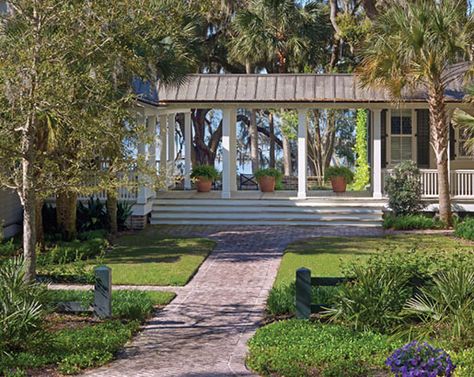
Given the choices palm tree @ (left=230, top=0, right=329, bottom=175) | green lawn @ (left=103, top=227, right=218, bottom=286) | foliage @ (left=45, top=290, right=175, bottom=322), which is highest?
palm tree @ (left=230, top=0, right=329, bottom=175)

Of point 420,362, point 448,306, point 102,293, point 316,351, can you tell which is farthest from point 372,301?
point 102,293

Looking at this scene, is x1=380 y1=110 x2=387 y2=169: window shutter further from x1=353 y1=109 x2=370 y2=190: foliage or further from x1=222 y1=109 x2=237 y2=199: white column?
x1=222 y1=109 x2=237 y2=199: white column

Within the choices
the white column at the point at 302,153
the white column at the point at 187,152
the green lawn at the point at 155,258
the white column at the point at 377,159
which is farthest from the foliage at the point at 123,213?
the white column at the point at 377,159

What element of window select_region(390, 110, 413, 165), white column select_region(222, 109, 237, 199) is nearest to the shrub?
white column select_region(222, 109, 237, 199)

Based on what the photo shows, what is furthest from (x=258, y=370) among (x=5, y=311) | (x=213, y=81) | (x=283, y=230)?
(x=213, y=81)

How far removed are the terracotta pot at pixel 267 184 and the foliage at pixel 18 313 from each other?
15.7m

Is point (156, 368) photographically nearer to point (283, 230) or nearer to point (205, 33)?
point (283, 230)

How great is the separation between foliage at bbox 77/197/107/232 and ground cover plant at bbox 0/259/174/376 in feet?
30.2

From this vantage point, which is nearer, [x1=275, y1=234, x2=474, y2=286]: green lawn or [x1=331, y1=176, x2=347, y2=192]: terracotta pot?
[x1=275, y1=234, x2=474, y2=286]: green lawn

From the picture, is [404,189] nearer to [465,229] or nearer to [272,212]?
[465,229]

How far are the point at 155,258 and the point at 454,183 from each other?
9.78m

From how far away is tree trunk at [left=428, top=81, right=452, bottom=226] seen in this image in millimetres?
20469

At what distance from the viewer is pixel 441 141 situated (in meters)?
20.7

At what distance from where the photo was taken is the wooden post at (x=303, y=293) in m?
10.4
